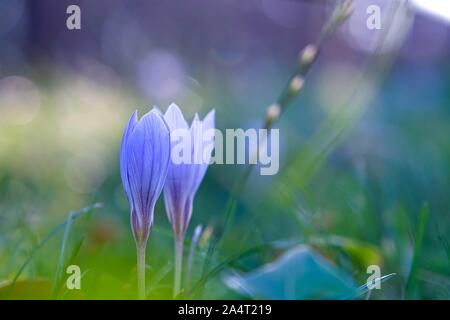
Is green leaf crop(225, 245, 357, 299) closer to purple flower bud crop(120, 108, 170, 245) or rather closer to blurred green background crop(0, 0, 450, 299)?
blurred green background crop(0, 0, 450, 299)

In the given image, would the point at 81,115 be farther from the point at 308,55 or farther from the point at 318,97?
the point at 308,55

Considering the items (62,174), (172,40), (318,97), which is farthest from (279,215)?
(318,97)

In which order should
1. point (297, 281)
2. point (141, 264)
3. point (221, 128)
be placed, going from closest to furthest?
1. point (141, 264)
2. point (297, 281)
3. point (221, 128)

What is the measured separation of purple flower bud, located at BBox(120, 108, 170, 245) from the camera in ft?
1.35

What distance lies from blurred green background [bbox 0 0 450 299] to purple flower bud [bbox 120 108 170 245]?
9cm

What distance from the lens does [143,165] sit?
42 cm

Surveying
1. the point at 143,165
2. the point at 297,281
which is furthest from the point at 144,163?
the point at 297,281

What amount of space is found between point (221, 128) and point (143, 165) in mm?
280

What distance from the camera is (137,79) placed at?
1.01 meters

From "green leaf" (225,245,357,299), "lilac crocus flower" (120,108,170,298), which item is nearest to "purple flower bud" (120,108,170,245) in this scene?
"lilac crocus flower" (120,108,170,298)

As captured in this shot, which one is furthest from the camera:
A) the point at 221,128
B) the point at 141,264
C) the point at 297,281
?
the point at 221,128

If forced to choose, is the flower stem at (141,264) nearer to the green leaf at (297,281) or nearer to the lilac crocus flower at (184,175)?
the lilac crocus flower at (184,175)

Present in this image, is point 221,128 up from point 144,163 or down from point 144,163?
up

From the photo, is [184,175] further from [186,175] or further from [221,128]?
[221,128]
